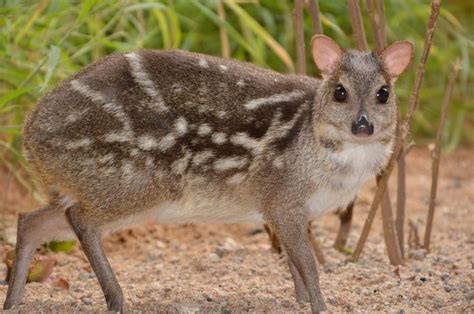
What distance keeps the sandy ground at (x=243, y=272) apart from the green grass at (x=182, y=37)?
75cm

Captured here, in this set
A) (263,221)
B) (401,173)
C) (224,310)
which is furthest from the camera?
(401,173)

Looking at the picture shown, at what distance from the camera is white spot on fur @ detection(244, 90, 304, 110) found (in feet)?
15.3

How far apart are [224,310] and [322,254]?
1205 mm

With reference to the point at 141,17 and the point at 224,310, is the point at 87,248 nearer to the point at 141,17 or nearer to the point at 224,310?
the point at 224,310

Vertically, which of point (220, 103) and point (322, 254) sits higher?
point (220, 103)

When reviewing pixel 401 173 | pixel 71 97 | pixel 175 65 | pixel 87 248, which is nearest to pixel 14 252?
pixel 87 248

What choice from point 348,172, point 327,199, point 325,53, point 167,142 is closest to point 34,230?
point 167,142

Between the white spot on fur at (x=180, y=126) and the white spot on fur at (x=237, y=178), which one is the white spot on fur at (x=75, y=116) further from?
the white spot on fur at (x=237, y=178)

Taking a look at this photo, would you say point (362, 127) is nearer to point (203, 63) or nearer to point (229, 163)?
point (229, 163)

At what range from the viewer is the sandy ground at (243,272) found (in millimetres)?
4621

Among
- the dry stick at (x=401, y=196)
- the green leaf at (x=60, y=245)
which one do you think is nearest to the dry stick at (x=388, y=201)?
the dry stick at (x=401, y=196)

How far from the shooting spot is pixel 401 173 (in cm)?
543

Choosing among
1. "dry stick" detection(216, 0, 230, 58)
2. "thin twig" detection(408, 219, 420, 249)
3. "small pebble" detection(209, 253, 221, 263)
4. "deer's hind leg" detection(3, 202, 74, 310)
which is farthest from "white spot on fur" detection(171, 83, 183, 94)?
"dry stick" detection(216, 0, 230, 58)

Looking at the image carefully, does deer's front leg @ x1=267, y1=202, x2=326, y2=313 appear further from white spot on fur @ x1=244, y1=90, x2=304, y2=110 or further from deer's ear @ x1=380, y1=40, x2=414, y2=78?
deer's ear @ x1=380, y1=40, x2=414, y2=78
